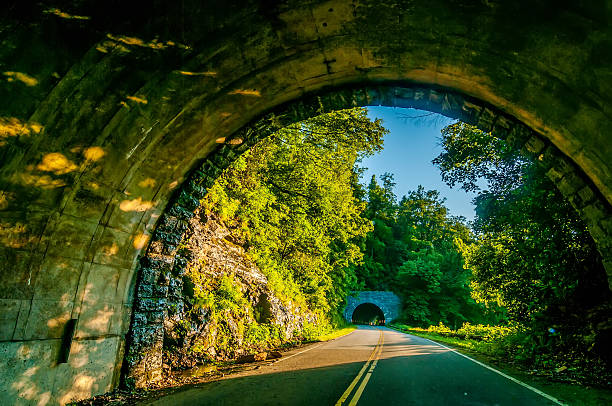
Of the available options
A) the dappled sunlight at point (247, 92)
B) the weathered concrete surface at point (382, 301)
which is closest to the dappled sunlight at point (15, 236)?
the dappled sunlight at point (247, 92)

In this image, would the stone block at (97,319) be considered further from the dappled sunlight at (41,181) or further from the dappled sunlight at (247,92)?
the dappled sunlight at (247,92)

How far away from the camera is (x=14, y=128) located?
12.8 feet

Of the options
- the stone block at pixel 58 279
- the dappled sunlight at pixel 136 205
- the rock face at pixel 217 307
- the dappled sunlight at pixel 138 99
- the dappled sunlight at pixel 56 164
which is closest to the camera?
the dappled sunlight at pixel 56 164

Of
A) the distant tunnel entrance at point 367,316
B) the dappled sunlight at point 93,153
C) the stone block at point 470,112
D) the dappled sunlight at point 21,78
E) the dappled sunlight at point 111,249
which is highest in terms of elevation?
the stone block at point 470,112

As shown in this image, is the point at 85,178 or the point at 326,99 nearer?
the point at 85,178

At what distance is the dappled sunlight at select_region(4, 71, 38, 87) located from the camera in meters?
3.63

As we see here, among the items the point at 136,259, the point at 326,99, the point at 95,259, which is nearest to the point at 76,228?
the point at 95,259

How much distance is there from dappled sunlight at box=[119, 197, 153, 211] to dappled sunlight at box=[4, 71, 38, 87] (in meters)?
2.08

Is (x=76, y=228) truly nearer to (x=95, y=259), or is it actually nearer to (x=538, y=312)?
(x=95, y=259)

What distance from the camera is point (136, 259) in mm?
5801

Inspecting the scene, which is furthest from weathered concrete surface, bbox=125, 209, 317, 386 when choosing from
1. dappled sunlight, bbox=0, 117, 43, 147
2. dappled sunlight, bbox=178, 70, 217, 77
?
dappled sunlight, bbox=178, 70, 217, 77

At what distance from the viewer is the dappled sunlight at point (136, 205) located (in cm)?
532

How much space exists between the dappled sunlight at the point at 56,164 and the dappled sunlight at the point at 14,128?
1.28 feet

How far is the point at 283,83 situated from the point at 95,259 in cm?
422
